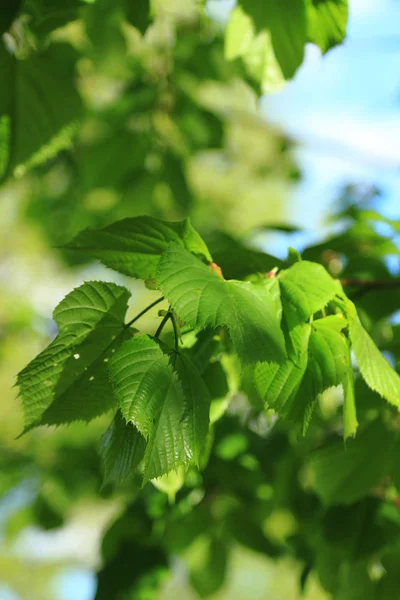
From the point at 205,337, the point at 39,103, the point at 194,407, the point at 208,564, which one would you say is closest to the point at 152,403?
the point at 194,407

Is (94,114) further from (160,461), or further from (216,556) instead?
(160,461)

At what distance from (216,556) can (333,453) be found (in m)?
0.53

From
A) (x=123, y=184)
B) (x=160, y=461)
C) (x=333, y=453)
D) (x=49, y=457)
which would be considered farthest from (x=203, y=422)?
(x=49, y=457)

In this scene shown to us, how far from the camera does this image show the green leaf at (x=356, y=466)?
41.9 inches

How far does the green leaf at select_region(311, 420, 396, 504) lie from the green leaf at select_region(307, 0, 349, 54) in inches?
25.0

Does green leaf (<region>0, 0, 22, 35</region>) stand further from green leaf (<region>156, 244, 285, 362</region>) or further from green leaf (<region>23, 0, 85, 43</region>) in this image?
green leaf (<region>156, 244, 285, 362</region>)

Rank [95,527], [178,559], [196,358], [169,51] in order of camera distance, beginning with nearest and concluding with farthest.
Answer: [196,358], [178,559], [169,51], [95,527]

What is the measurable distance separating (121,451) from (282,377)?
18 centimetres

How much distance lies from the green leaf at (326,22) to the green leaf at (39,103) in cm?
46

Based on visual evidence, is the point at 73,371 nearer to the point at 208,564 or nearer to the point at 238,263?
the point at 238,263

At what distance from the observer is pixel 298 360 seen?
0.65 meters

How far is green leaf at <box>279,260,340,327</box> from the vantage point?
66cm

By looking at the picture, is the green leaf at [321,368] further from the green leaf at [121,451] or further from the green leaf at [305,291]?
the green leaf at [121,451]

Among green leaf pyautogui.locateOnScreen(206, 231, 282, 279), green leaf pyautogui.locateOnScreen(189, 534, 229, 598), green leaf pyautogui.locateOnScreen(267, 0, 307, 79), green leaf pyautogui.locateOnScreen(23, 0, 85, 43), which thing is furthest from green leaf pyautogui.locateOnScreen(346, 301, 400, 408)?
green leaf pyautogui.locateOnScreen(189, 534, 229, 598)
